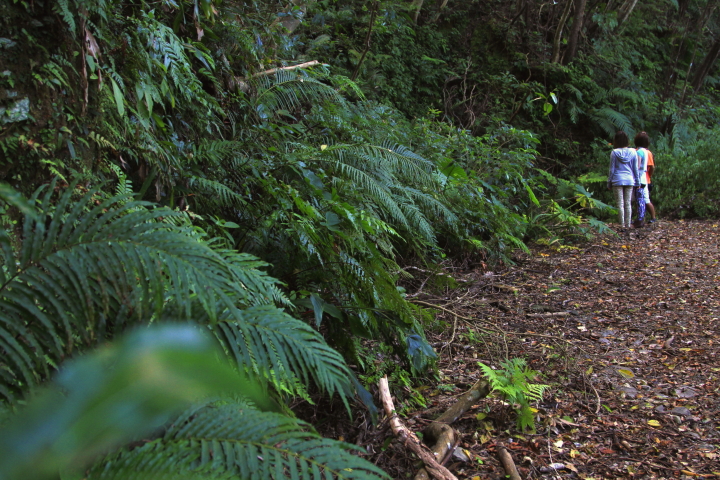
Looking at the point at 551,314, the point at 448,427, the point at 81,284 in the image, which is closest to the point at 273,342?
the point at 81,284

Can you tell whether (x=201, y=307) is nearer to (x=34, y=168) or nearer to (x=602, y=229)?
(x=34, y=168)

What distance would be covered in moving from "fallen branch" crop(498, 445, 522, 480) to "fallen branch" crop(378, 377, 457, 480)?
253mm

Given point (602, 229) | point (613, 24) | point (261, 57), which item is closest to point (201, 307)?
point (261, 57)

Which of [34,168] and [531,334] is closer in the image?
[34,168]

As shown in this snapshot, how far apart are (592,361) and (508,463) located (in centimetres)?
124

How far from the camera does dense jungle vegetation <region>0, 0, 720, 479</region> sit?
708 mm

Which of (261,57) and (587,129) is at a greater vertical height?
(261,57)

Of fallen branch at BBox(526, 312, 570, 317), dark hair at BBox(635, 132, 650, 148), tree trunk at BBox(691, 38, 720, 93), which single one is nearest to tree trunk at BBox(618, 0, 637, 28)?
tree trunk at BBox(691, 38, 720, 93)

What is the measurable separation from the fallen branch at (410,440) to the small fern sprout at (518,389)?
18.9 inches

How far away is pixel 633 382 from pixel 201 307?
248 centimetres

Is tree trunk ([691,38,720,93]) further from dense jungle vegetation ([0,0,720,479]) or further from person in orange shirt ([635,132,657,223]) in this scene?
person in orange shirt ([635,132,657,223])

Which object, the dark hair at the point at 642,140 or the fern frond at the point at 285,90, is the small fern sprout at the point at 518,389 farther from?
the dark hair at the point at 642,140

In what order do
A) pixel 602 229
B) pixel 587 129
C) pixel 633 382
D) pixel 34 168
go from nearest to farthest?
pixel 34 168 → pixel 633 382 → pixel 602 229 → pixel 587 129

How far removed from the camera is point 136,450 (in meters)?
0.83
